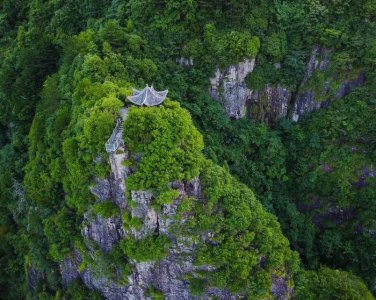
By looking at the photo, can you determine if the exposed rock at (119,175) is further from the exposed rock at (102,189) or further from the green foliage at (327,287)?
the green foliage at (327,287)

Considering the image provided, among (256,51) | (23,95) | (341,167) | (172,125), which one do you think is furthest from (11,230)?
(341,167)

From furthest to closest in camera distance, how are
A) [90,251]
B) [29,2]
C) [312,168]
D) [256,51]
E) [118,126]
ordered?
[29,2] < [312,168] < [256,51] < [90,251] < [118,126]

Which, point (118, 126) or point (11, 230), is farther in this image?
point (11, 230)

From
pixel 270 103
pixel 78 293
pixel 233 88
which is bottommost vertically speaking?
pixel 78 293

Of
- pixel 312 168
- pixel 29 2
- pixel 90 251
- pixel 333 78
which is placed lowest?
pixel 90 251

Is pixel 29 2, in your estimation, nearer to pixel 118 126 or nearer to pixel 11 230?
pixel 11 230

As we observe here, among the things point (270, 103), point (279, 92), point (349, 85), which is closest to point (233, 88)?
point (270, 103)

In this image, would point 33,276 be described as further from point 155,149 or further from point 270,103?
point 270,103
